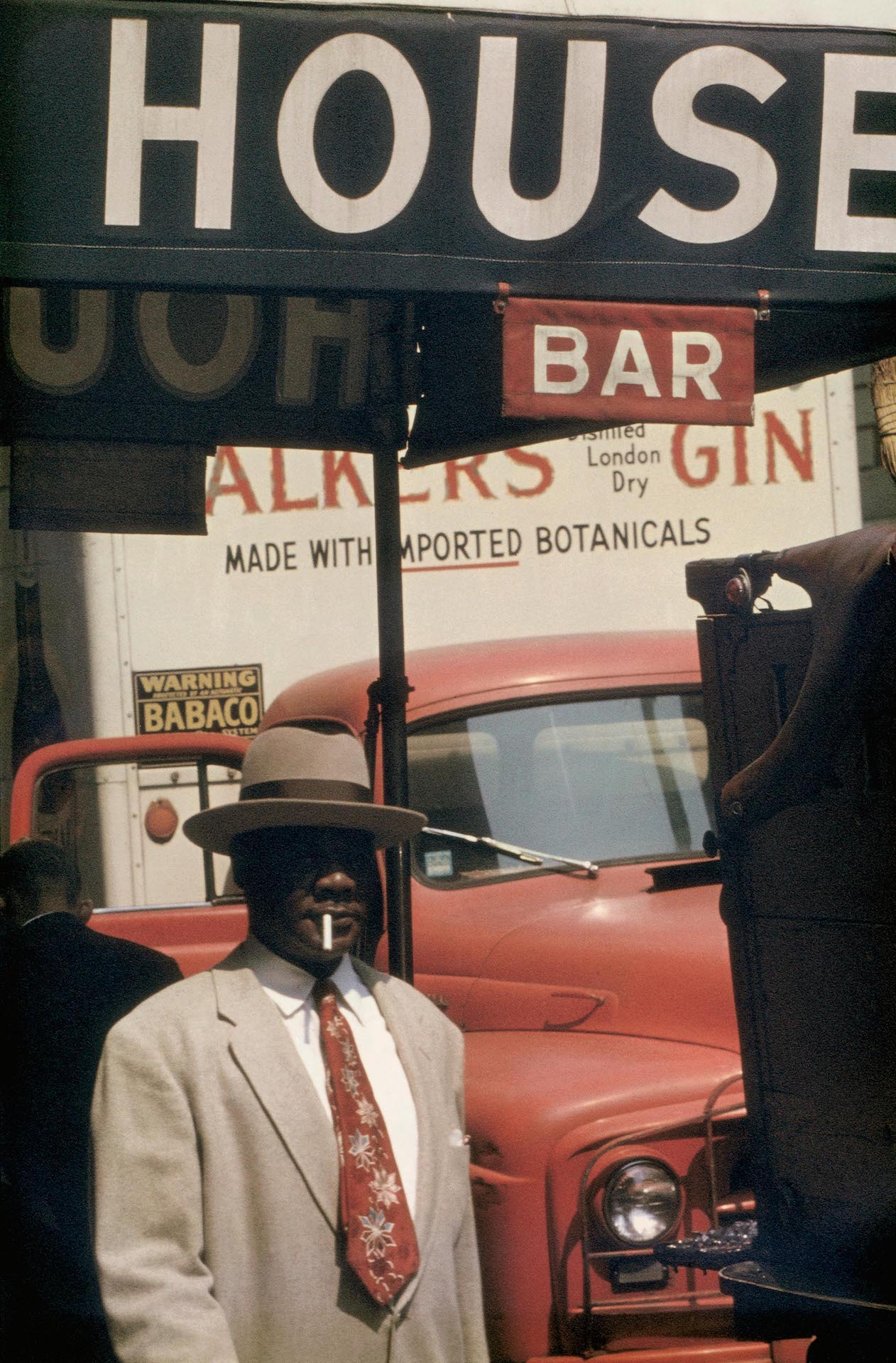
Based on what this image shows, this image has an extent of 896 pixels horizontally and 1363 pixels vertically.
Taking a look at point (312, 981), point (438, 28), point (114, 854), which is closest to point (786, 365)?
point (438, 28)

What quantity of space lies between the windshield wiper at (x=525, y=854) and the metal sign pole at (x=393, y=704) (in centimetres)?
35

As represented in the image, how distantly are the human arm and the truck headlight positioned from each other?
1.12 metres

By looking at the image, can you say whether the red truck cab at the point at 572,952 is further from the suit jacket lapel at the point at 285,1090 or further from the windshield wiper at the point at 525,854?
the suit jacket lapel at the point at 285,1090

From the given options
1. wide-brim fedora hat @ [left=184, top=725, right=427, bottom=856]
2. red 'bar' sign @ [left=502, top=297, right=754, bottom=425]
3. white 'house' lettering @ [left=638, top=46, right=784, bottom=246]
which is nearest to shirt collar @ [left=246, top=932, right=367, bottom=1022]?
wide-brim fedora hat @ [left=184, top=725, right=427, bottom=856]

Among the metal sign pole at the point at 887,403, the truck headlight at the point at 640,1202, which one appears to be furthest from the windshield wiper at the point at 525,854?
the metal sign pole at the point at 887,403

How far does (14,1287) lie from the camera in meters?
4.07

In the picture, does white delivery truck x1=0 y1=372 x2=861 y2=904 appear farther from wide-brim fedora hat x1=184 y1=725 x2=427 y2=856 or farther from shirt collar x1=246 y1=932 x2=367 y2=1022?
shirt collar x1=246 y1=932 x2=367 y2=1022

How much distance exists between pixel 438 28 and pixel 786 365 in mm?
1875

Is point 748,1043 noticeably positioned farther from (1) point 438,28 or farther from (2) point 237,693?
(2) point 237,693

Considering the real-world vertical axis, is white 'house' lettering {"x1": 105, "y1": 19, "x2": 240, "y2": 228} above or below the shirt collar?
above

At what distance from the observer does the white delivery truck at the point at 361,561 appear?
7.06 meters

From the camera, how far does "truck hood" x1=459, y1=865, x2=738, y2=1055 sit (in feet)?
13.0

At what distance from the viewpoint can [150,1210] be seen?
8.30ft

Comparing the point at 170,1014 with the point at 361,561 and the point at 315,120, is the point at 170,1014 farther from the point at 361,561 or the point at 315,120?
the point at 361,561
